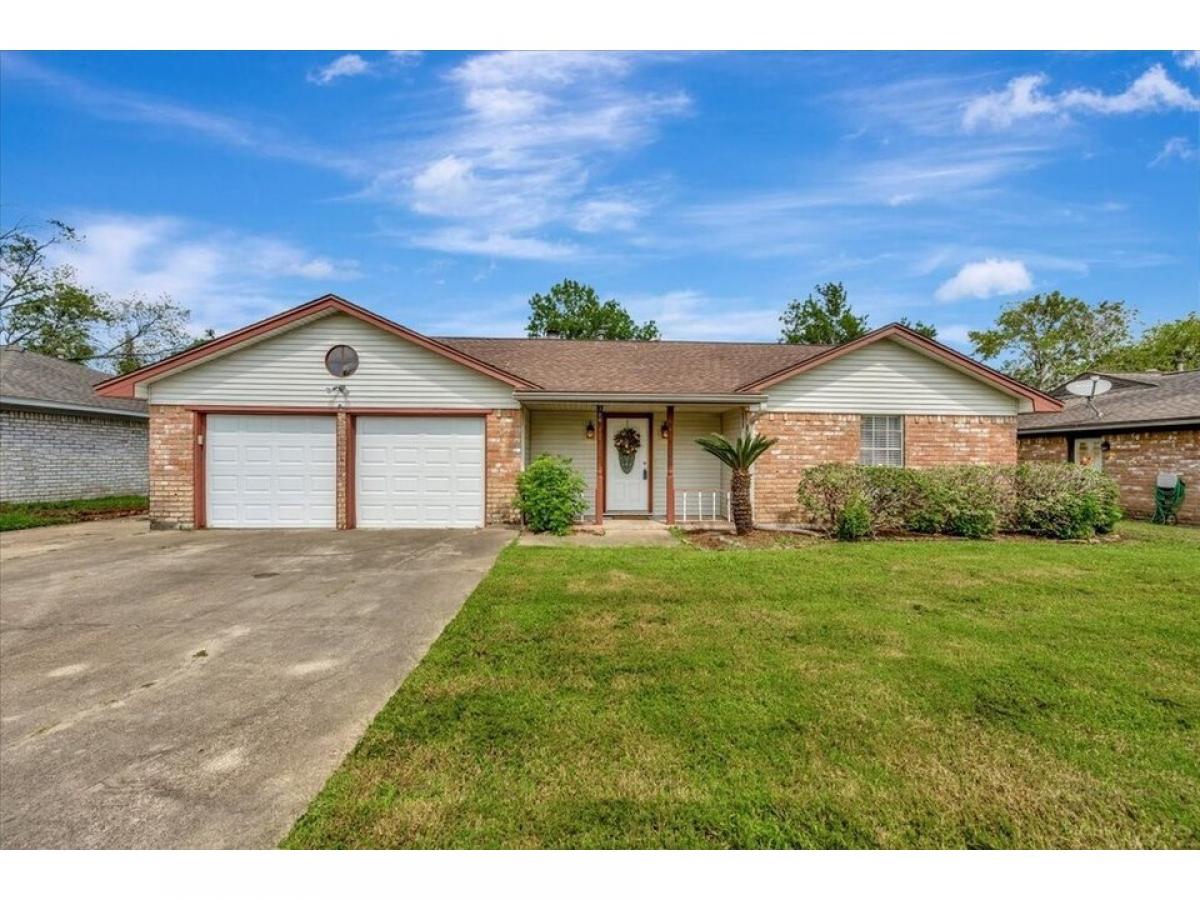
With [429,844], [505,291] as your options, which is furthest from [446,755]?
[505,291]

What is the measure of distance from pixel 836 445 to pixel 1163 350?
3601cm

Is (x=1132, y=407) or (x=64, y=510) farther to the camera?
(x=1132, y=407)

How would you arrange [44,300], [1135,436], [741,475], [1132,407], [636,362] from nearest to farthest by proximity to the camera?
[741,475]
[1135,436]
[1132,407]
[636,362]
[44,300]

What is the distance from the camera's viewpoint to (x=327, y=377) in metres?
10.7

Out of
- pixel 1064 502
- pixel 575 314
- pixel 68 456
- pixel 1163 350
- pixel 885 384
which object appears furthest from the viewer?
pixel 575 314

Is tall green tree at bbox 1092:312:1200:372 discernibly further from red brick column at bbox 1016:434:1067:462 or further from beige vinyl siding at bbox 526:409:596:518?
beige vinyl siding at bbox 526:409:596:518

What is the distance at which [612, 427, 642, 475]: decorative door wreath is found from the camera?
12.6 meters

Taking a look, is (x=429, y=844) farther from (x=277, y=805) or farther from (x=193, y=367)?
(x=193, y=367)

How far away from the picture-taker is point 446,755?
8.88 ft

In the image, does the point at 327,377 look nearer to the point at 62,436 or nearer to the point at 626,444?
the point at 626,444

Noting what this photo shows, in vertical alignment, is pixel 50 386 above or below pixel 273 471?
above

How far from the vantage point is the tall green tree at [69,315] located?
27.0m

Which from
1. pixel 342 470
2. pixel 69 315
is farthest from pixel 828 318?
pixel 69 315

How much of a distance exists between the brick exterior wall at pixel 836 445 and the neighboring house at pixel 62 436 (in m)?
17.7
